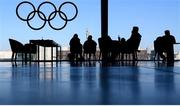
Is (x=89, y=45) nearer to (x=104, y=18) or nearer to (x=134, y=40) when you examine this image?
(x=134, y=40)

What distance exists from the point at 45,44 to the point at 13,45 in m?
0.82

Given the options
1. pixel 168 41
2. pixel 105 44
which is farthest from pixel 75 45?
pixel 168 41

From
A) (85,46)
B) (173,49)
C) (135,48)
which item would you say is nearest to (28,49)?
(85,46)

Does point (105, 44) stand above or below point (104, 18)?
below

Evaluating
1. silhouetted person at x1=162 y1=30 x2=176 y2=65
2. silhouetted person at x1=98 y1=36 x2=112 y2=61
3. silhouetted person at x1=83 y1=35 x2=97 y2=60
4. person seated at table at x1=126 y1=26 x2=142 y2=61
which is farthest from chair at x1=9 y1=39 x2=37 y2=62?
silhouetted person at x1=162 y1=30 x2=176 y2=65

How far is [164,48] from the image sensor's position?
851cm

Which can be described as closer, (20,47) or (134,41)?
(134,41)

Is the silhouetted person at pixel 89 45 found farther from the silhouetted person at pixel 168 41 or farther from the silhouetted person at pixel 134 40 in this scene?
the silhouetted person at pixel 168 41

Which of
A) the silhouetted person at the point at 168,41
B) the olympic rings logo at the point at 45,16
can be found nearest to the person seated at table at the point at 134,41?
the silhouetted person at the point at 168,41

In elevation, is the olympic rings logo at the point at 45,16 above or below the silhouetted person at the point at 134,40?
above

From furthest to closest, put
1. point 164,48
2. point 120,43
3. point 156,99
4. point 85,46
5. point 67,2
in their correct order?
point 67,2 < point 85,46 < point 120,43 < point 164,48 < point 156,99

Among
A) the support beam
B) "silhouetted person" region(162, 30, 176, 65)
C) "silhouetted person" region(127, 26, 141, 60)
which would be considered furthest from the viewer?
the support beam

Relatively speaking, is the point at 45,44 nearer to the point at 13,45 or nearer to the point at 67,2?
the point at 13,45

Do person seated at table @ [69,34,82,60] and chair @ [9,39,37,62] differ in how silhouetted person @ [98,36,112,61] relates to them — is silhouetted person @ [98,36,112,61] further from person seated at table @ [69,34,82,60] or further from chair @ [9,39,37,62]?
chair @ [9,39,37,62]
